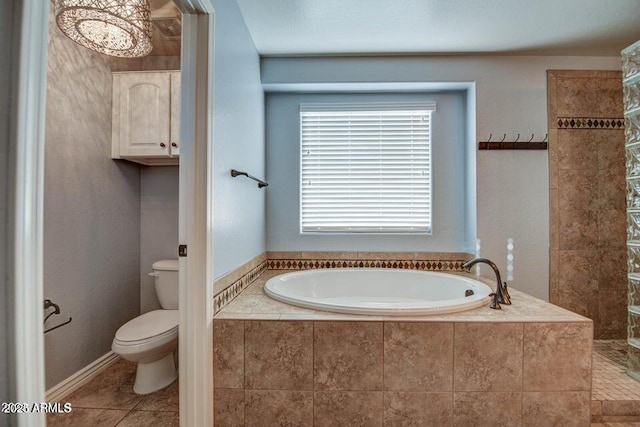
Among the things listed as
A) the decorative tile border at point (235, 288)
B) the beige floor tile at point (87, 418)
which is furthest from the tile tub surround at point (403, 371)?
the beige floor tile at point (87, 418)

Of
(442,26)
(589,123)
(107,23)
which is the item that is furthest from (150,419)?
(589,123)

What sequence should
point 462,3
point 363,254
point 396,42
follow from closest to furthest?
point 462,3, point 396,42, point 363,254

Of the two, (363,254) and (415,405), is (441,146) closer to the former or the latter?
(363,254)

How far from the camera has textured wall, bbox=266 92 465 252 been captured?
2498 mm

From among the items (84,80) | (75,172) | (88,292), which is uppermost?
(84,80)

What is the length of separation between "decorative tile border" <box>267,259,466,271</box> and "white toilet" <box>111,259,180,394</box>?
89cm

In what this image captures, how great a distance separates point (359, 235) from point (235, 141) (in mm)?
1320

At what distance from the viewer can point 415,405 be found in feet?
4.31

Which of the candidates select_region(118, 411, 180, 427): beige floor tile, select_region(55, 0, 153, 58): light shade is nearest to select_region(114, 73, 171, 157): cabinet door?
select_region(55, 0, 153, 58): light shade

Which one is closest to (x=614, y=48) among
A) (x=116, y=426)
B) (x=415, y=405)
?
(x=415, y=405)

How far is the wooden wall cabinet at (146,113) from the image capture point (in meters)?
2.12

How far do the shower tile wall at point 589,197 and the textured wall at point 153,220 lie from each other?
10.1 feet

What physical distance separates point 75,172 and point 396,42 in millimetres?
2382

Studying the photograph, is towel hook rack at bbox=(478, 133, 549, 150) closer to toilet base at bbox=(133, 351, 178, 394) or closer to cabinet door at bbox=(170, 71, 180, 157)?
cabinet door at bbox=(170, 71, 180, 157)
